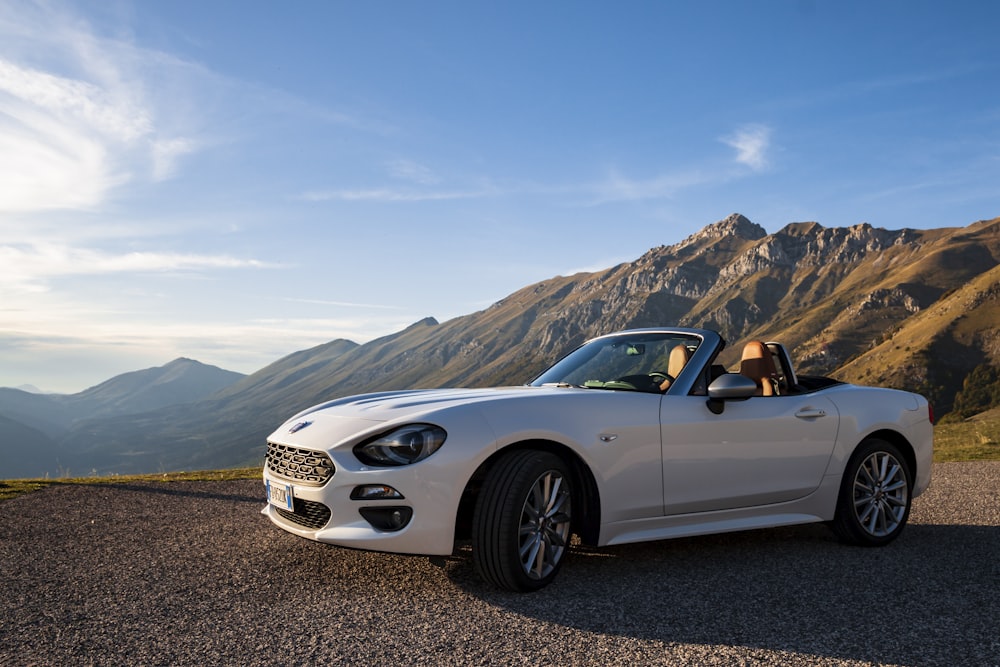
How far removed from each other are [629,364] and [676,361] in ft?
1.14

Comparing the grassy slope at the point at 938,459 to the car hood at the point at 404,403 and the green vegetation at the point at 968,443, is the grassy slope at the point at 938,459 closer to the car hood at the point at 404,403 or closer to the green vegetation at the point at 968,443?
the green vegetation at the point at 968,443

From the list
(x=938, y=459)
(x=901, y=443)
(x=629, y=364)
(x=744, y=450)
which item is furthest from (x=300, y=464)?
(x=938, y=459)

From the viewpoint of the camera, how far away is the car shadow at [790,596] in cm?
384

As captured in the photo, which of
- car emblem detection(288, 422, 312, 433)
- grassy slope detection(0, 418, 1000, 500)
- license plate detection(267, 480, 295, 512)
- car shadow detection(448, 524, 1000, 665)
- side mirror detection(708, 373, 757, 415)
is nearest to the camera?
car shadow detection(448, 524, 1000, 665)

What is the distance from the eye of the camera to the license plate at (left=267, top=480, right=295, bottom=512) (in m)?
4.89

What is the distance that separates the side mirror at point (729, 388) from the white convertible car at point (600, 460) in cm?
1

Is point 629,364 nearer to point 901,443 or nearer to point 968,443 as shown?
point 901,443

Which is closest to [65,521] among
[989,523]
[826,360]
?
[989,523]

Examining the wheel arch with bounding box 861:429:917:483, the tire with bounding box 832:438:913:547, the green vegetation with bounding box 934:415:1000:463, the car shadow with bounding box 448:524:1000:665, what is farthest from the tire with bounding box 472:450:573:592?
the green vegetation with bounding box 934:415:1000:463

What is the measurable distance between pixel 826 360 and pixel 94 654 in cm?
17130

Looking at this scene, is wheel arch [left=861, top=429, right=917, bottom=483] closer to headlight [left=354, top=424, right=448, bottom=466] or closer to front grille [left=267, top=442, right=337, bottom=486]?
headlight [left=354, top=424, right=448, bottom=466]

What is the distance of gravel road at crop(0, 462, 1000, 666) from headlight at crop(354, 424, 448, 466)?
31.3 inches

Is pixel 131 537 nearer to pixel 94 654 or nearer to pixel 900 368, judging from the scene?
pixel 94 654

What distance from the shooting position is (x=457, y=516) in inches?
180
